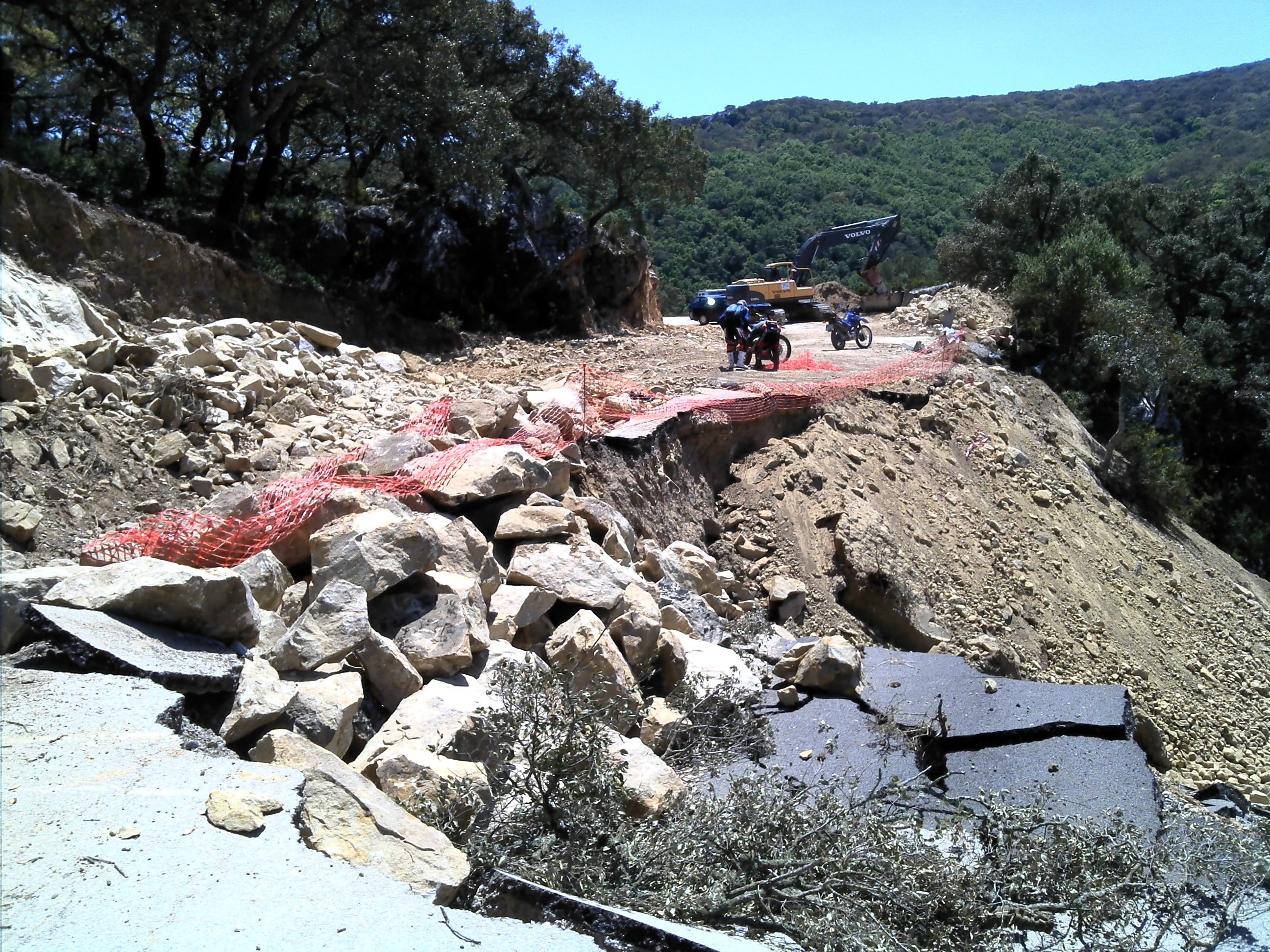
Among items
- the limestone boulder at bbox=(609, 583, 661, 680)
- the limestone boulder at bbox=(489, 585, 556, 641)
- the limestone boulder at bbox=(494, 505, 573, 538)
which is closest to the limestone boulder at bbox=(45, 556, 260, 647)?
the limestone boulder at bbox=(489, 585, 556, 641)

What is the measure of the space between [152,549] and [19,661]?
175cm

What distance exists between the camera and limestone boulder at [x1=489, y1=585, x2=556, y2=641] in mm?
4961

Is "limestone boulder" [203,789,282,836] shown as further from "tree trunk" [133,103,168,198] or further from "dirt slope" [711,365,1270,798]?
"tree trunk" [133,103,168,198]

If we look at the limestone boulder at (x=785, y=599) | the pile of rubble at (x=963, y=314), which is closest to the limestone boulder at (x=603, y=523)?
the limestone boulder at (x=785, y=599)

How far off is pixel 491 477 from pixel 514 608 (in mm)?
1170

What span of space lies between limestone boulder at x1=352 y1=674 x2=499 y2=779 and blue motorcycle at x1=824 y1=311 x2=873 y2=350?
47.5 ft

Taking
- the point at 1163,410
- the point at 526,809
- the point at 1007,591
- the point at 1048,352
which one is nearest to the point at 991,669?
the point at 1007,591

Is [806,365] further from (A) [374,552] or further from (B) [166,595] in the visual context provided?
(B) [166,595]

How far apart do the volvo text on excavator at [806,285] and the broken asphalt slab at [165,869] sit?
18.6m

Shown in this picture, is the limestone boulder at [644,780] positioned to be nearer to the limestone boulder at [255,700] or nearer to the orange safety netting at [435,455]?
the limestone boulder at [255,700]

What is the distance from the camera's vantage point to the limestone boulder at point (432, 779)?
3246 millimetres

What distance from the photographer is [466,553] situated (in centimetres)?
518

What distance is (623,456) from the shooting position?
819 cm

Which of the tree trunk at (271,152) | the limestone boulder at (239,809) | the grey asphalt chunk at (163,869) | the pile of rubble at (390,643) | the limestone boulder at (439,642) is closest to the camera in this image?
the grey asphalt chunk at (163,869)
